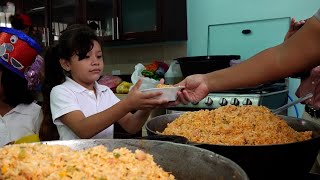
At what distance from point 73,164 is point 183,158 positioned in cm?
23

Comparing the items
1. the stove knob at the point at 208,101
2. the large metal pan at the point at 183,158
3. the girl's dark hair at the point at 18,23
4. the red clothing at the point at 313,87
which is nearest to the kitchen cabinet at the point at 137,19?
the girl's dark hair at the point at 18,23

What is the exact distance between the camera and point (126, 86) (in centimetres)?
324

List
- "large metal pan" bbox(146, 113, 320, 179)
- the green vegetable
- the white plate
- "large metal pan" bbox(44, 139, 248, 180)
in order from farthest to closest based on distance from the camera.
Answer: the green vegetable → the white plate → "large metal pan" bbox(146, 113, 320, 179) → "large metal pan" bbox(44, 139, 248, 180)

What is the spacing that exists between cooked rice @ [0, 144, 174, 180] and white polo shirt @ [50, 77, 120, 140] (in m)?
0.72

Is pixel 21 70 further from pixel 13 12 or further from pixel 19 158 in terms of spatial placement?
pixel 13 12

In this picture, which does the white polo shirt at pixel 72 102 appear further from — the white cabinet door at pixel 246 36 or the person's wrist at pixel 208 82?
the white cabinet door at pixel 246 36

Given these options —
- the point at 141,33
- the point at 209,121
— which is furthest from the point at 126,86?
the point at 209,121

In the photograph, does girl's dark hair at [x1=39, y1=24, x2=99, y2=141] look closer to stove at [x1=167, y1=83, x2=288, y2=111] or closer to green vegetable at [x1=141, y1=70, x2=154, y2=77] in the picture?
stove at [x1=167, y1=83, x2=288, y2=111]

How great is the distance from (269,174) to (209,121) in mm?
458

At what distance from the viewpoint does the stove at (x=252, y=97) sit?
2.38 m

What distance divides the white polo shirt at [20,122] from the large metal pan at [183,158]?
1.02 metres

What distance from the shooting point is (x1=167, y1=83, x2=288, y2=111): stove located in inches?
93.7

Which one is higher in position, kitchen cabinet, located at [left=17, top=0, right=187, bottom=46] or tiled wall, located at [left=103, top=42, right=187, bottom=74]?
kitchen cabinet, located at [left=17, top=0, right=187, bottom=46]

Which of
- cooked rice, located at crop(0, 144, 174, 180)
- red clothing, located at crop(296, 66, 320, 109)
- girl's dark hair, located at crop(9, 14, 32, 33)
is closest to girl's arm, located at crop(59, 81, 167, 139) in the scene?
cooked rice, located at crop(0, 144, 174, 180)
